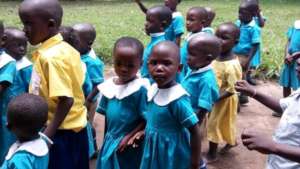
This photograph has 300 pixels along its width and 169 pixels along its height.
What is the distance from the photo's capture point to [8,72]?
3074mm

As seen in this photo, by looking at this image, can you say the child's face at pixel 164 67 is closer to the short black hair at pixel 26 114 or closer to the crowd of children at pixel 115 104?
the crowd of children at pixel 115 104

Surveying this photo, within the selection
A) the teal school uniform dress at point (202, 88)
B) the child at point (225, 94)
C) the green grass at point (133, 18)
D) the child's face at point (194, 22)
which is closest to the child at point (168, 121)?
the teal school uniform dress at point (202, 88)

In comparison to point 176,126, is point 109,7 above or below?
below

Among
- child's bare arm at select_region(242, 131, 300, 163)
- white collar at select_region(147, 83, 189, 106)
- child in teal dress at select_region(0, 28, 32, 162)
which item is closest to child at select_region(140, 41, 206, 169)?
white collar at select_region(147, 83, 189, 106)

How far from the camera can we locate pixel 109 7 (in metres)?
15.0

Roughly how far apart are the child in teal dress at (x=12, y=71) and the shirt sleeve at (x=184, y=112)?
1.07 metres

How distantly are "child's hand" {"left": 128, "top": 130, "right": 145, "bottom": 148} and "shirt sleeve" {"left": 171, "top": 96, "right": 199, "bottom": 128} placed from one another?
1.08 ft

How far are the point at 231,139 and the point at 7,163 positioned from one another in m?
2.37

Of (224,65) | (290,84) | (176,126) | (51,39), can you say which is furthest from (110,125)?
(290,84)

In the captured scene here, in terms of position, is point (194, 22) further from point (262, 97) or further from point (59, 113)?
point (59, 113)

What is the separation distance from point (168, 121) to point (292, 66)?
281 cm

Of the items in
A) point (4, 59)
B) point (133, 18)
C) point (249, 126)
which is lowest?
point (133, 18)

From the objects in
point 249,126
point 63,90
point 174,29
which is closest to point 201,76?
point 63,90

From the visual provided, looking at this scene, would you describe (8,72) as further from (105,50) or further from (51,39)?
(105,50)
